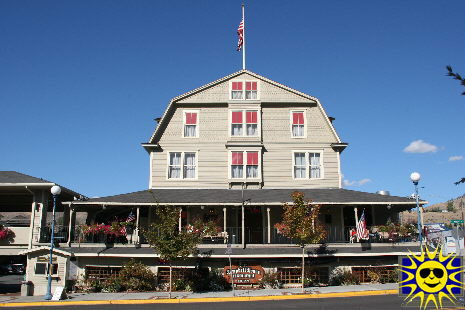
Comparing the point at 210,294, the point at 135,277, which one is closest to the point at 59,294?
the point at 135,277

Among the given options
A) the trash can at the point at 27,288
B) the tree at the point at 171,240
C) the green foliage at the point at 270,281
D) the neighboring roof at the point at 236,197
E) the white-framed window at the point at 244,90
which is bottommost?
the trash can at the point at 27,288

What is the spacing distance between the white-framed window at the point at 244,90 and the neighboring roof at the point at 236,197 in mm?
6653

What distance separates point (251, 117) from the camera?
92.9 feet

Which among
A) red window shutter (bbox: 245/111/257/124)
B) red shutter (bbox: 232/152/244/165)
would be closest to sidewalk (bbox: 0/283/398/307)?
red shutter (bbox: 232/152/244/165)

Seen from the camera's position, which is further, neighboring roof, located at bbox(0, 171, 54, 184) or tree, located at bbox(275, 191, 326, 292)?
neighboring roof, located at bbox(0, 171, 54, 184)

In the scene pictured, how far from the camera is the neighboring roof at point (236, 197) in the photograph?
23.7 meters

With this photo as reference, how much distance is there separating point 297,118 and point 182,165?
337 inches

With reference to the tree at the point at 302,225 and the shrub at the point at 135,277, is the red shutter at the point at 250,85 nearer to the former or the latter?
the tree at the point at 302,225

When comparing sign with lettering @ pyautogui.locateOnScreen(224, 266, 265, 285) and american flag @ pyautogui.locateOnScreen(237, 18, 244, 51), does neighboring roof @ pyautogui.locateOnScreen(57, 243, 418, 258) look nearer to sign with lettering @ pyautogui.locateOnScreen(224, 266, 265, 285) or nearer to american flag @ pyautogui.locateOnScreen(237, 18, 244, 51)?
sign with lettering @ pyautogui.locateOnScreen(224, 266, 265, 285)

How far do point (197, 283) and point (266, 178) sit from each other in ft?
27.9

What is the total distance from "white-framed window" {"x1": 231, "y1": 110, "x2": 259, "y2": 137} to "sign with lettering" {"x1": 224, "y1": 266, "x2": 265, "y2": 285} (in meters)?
9.29

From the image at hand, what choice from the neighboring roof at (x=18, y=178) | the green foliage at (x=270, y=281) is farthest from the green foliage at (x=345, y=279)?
the neighboring roof at (x=18, y=178)

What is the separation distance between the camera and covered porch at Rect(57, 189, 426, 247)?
78.1 ft

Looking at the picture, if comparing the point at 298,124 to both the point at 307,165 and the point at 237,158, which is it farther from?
the point at 237,158
